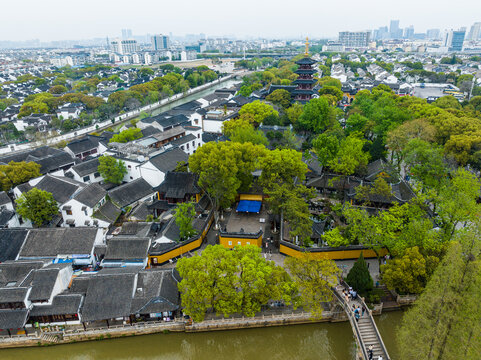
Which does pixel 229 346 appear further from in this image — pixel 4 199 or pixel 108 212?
pixel 4 199

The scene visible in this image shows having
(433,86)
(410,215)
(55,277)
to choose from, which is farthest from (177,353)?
(433,86)

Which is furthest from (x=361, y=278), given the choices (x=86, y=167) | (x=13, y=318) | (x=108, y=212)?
(x=86, y=167)

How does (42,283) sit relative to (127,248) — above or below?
above

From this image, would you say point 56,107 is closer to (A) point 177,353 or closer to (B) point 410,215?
(A) point 177,353

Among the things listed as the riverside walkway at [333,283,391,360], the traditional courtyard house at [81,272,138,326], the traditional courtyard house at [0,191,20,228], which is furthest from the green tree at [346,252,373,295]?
the traditional courtyard house at [0,191,20,228]

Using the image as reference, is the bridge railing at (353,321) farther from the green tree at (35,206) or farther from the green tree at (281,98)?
the green tree at (281,98)

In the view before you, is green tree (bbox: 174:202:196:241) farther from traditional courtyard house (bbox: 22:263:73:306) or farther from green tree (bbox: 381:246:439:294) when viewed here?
green tree (bbox: 381:246:439:294)
